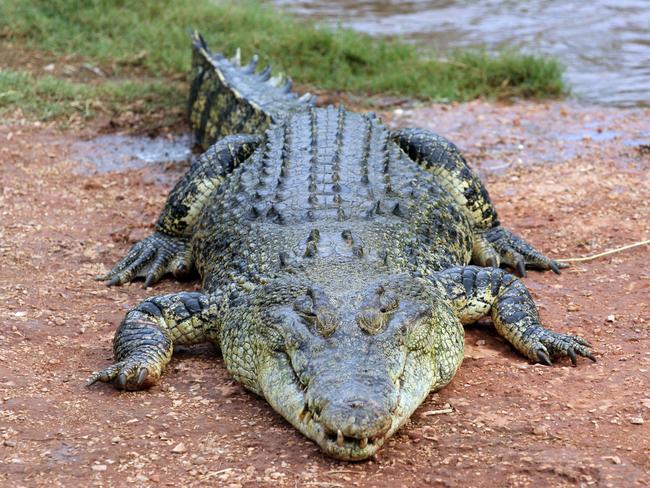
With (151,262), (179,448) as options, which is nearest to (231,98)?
(151,262)

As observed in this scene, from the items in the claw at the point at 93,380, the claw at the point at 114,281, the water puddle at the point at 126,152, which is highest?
the claw at the point at 93,380

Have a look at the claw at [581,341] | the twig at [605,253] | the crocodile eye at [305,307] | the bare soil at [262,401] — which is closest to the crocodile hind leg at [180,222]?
the bare soil at [262,401]

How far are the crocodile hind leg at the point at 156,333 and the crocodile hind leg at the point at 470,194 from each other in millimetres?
1862

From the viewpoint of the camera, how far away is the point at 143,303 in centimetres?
435

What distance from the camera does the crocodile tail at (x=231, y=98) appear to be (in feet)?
21.1

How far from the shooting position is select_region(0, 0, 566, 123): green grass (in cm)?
872

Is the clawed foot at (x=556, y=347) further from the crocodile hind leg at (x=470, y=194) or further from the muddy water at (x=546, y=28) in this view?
the muddy water at (x=546, y=28)

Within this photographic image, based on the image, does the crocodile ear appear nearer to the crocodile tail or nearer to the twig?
the twig

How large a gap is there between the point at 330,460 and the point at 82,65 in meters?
6.71

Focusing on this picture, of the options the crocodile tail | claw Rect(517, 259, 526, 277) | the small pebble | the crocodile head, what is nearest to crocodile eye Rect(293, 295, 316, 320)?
the crocodile head

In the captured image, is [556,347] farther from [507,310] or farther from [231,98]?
[231,98]

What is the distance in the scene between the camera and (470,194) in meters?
5.62

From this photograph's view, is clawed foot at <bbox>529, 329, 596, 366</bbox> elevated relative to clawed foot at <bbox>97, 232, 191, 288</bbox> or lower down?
elevated

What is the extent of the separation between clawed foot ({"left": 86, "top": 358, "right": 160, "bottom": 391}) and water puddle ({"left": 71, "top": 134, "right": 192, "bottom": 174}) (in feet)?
11.2
